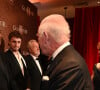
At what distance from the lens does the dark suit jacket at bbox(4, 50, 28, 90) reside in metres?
2.36

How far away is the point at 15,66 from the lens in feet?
8.23

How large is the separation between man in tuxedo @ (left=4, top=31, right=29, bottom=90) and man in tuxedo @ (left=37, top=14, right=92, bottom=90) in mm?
1239

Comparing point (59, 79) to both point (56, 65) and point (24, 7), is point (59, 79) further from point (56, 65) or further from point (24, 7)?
point (24, 7)

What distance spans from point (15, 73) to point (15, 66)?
0.09 metres

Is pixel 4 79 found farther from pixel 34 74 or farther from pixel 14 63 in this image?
pixel 34 74

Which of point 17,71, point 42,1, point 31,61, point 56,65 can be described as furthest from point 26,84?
point 42,1

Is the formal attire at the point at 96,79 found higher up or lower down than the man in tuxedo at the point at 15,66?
lower down

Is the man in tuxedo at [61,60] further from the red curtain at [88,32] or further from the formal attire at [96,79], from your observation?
the red curtain at [88,32]

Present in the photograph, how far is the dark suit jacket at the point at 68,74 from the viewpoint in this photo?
1.06m

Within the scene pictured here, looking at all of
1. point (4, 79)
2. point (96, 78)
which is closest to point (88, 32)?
point (96, 78)

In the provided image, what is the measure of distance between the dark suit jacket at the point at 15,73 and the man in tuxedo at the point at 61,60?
4.01 ft

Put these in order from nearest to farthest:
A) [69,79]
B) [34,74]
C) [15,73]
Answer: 1. [69,79]
2. [15,73]
3. [34,74]

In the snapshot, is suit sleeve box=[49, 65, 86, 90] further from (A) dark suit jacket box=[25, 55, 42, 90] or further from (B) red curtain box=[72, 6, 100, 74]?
(B) red curtain box=[72, 6, 100, 74]

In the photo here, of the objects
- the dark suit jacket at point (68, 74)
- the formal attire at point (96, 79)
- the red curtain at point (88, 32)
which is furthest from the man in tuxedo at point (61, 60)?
the red curtain at point (88, 32)
